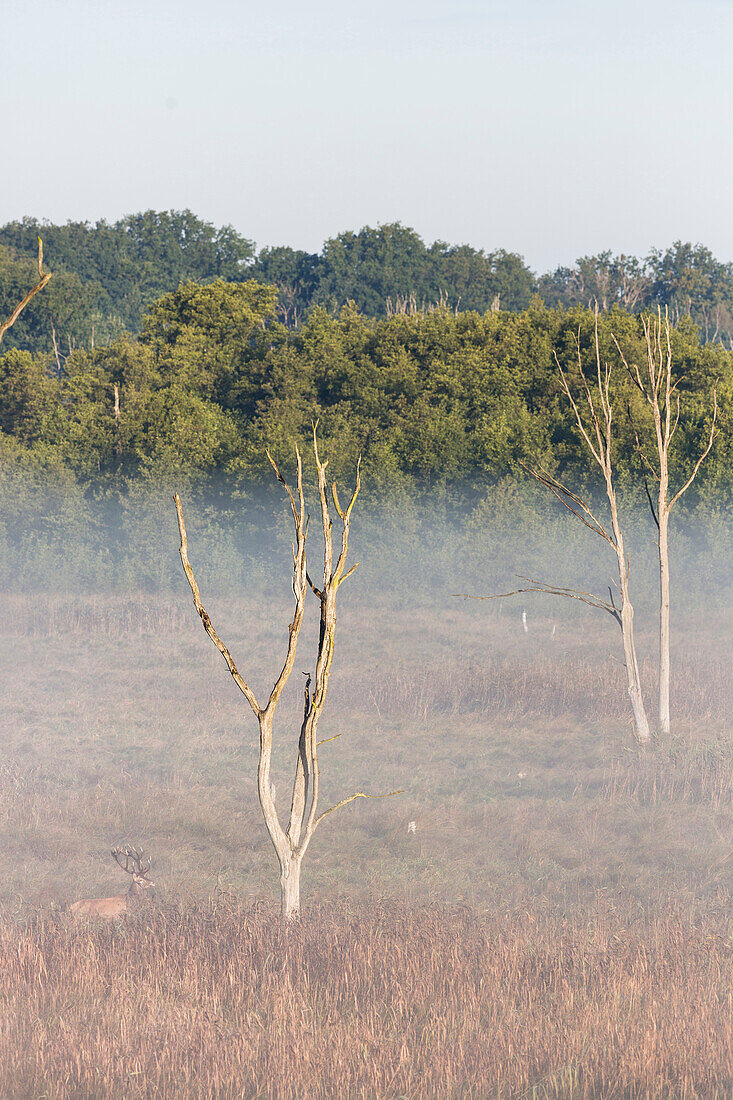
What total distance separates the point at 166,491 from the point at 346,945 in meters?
29.5

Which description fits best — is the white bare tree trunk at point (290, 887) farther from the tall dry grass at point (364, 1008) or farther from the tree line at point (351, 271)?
the tree line at point (351, 271)

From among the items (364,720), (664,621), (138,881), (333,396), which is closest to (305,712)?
(138,881)

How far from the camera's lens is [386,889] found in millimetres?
10859

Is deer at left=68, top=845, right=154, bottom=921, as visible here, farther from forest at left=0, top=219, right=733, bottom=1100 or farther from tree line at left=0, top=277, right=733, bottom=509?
tree line at left=0, top=277, right=733, bottom=509

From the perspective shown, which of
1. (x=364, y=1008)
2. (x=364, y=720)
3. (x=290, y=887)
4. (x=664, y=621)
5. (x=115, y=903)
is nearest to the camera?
(x=364, y=1008)

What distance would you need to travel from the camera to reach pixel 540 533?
114 ft

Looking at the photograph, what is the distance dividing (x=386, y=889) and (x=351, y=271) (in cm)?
6989

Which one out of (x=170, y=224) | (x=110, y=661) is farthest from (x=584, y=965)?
(x=170, y=224)

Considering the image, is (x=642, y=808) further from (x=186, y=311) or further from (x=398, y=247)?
(x=398, y=247)

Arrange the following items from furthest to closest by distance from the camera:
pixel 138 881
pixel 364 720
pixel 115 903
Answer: pixel 364 720 → pixel 138 881 → pixel 115 903

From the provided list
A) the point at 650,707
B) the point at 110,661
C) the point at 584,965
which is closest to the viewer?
the point at 584,965

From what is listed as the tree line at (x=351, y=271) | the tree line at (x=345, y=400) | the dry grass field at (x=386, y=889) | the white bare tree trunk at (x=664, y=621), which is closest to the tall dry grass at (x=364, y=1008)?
the dry grass field at (x=386, y=889)

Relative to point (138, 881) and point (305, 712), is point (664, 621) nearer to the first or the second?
point (138, 881)

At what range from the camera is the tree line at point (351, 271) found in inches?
2928
